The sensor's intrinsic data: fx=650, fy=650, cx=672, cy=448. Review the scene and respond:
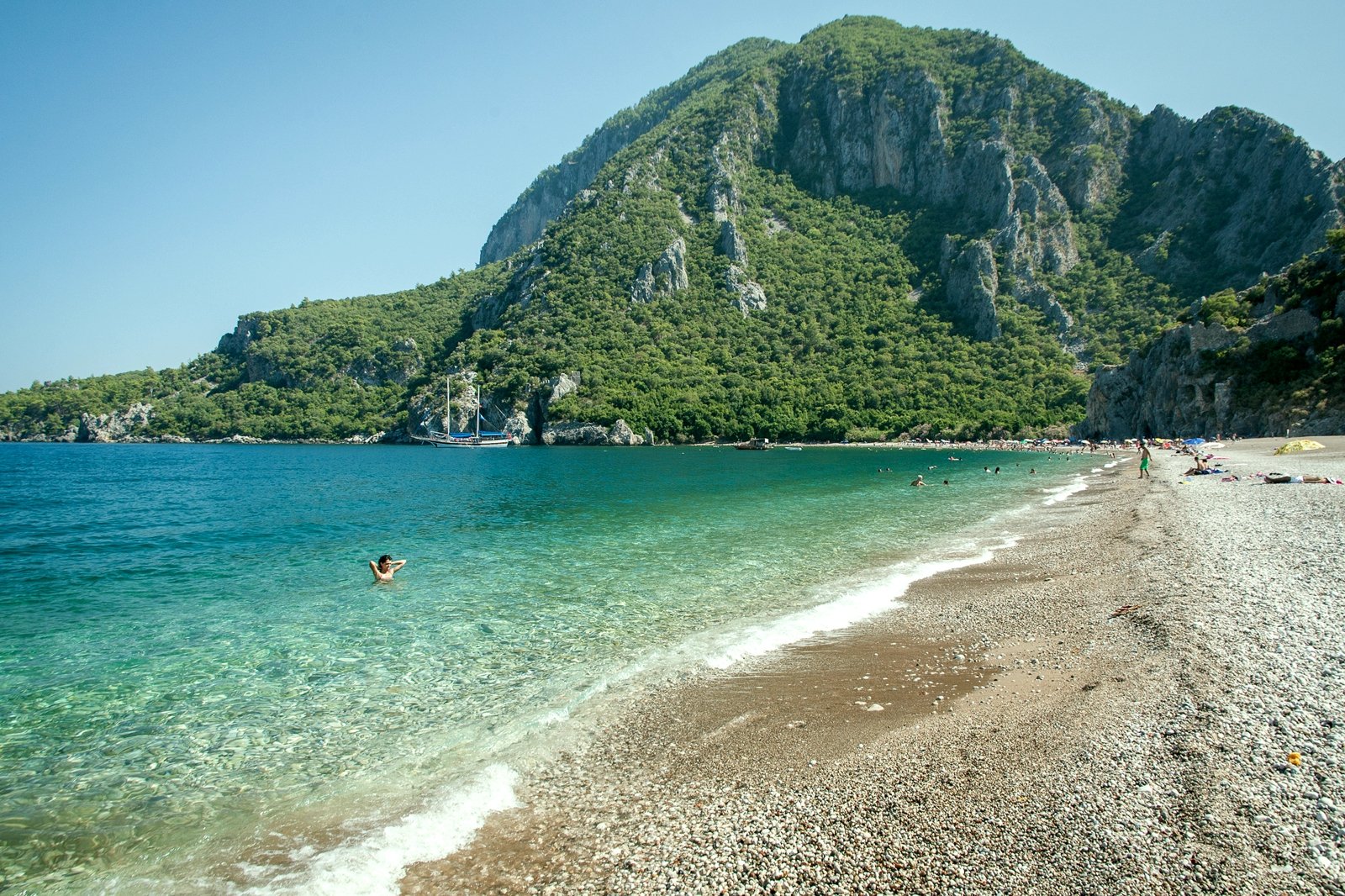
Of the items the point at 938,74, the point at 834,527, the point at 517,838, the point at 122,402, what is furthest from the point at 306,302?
the point at 517,838

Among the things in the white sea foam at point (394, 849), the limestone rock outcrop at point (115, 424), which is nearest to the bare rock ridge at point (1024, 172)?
the limestone rock outcrop at point (115, 424)

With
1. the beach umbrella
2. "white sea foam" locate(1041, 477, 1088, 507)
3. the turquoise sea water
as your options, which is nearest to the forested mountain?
the beach umbrella

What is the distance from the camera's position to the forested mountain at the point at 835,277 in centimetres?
12038

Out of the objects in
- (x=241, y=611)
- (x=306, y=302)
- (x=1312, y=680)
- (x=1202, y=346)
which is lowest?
(x=241, y=611)

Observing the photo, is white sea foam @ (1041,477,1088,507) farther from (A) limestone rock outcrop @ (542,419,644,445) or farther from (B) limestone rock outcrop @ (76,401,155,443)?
(B) limestone rock outcrop @ (76,401,155,443)

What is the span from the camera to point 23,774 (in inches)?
304

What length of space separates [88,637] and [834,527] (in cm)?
2240

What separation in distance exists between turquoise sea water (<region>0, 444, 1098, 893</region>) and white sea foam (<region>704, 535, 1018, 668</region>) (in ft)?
0.28

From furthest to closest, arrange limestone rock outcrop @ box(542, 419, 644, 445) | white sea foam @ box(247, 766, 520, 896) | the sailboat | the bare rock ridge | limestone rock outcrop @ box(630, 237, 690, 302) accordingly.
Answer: limestone rock outcrop @ box(630, 237, 690, 302), the sailboat, limestone rock outcrop @ box(542, 419, 644, 445), the bare rock ridge, white sea foam @ box(247, 766, 520, 896)

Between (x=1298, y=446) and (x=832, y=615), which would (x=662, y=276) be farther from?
(x=832, y=615)

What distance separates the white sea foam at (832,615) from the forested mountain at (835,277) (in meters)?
104

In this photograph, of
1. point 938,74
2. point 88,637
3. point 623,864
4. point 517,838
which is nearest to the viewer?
point 623,864

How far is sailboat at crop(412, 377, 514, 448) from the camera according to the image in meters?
129

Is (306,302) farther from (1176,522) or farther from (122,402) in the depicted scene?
(1176,522)
